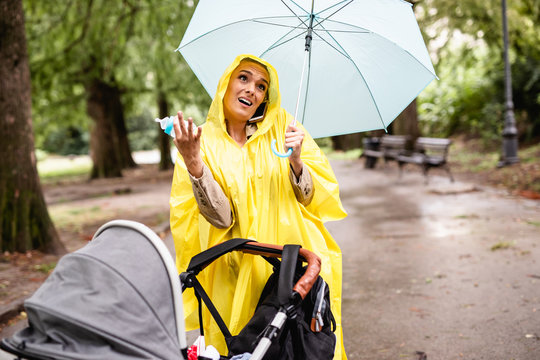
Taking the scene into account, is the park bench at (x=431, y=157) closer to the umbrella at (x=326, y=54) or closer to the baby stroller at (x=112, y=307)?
the umbrella at (x=326, y=54)

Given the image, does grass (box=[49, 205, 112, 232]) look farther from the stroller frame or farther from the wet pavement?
the stroller frame

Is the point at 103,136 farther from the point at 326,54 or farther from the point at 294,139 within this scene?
the point at 294,139

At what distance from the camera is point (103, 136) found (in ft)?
63.6

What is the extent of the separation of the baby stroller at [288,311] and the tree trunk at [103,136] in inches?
709

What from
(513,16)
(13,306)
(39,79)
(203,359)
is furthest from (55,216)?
(513,16)

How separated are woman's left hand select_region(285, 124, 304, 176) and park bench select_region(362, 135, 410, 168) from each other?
1232 centimetres

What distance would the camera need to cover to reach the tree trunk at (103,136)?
19.0 metres

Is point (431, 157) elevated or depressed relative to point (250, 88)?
depressed

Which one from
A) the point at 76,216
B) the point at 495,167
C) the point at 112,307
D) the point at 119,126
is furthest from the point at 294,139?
the point at 119,126

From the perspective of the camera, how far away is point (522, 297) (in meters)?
4.65

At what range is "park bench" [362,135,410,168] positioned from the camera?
1482cm

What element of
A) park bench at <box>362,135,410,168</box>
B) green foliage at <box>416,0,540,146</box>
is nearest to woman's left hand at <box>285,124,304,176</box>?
green foliage at <box>416,0,540,146</box>

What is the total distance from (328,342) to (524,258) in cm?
447

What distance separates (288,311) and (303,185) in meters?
0.75
